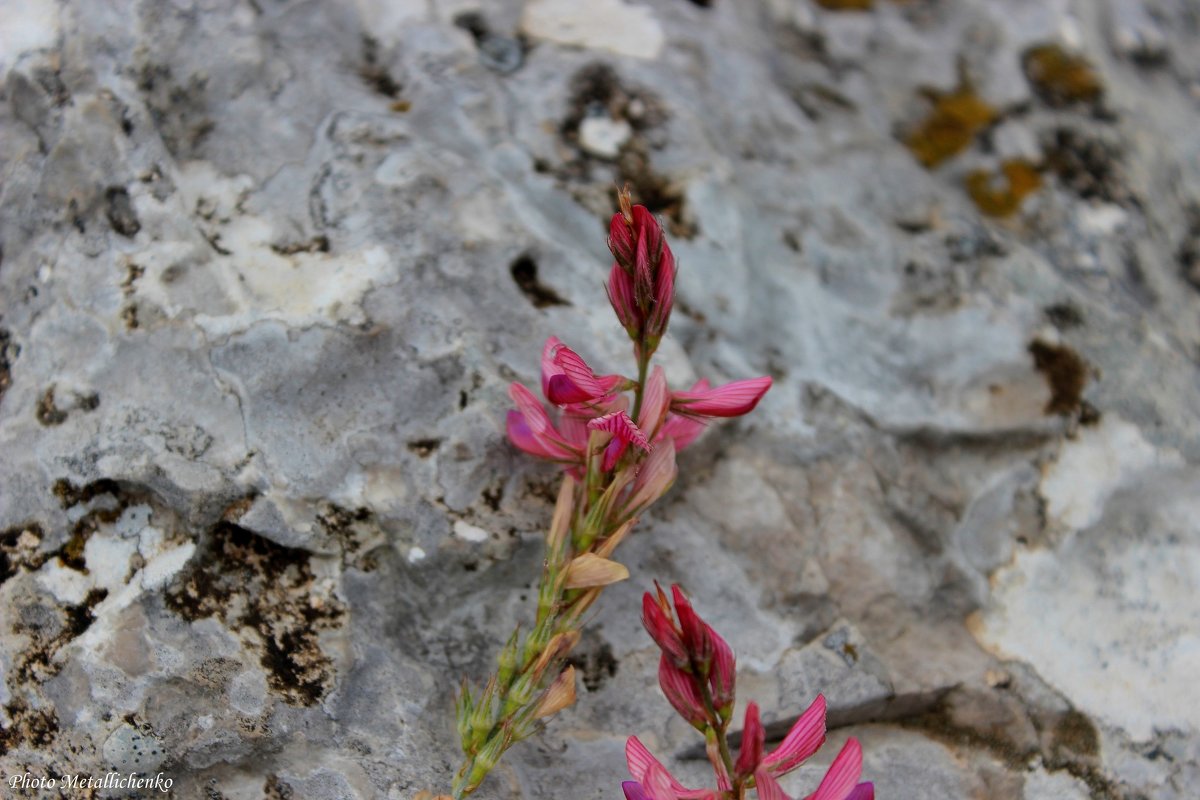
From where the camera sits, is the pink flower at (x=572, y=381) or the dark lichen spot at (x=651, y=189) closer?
the pink flower at (x=572, y=381)

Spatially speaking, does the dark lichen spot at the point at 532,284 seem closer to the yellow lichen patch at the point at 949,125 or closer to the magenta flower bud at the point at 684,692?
the magenta flower bud at the point at 684,692

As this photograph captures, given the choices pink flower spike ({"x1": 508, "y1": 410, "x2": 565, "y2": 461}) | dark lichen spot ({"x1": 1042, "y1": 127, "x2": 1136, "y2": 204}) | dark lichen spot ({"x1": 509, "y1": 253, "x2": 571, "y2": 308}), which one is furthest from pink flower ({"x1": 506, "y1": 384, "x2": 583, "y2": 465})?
dark lichen spot ({"x1": 1042, "y1": 127, "x2": 1136, "y2": 204})

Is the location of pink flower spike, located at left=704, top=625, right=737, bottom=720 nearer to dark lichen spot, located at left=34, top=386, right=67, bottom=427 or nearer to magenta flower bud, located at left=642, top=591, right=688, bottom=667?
magenta flower bud, located at left=642, top=591, right=688, bottom=667

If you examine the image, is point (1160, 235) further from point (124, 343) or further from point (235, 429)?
point (124, 343)

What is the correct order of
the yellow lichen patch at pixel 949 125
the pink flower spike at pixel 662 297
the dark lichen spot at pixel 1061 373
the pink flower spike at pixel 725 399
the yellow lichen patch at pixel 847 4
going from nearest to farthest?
the pink flower spike at pixel 662 297, the pink flower spike at pixel 725 399, the dark lichen spot at pixel 1061 373, the yellow lichen patch at pixel 949 125, the yellow lichen patch at pixel 847 4

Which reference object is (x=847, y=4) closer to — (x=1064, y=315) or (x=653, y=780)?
(x=1064, y=315)

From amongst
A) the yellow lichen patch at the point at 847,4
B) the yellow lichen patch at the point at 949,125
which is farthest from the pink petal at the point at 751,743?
the yellow lichen patch at the point at 847,4

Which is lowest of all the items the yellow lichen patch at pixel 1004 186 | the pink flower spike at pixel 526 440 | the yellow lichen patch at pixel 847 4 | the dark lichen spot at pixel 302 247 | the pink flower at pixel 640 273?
the pink flower spike at pixel 526 440
